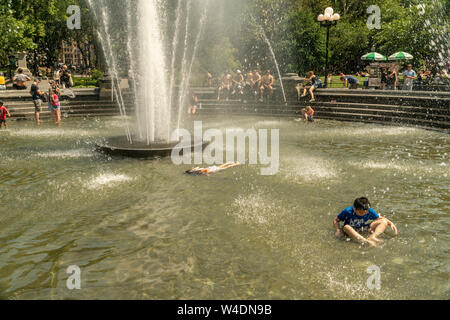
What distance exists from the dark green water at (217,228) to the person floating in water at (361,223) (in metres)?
0.15

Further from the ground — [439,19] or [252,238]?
[439,19]

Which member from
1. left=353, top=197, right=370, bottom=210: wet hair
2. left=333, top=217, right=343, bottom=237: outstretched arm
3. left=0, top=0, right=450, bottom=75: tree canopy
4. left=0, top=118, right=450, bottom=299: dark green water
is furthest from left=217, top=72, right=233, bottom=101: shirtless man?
left=353, top=197, right=370, bottom=210: wet hair

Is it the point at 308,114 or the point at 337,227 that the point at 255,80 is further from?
the point at 337,227

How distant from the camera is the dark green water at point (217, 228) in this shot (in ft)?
14.6

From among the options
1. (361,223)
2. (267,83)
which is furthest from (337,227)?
(267,83)

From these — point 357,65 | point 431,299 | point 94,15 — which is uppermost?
point 94,15

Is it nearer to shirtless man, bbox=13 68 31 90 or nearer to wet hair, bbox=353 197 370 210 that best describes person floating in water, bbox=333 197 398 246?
wet hair, bbox=353 197 370 210

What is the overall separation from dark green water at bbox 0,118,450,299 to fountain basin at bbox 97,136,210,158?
1.26 ft

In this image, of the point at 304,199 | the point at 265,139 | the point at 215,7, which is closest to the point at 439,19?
the point at 215,7

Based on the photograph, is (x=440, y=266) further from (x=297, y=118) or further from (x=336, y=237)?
(x=297, y=118)

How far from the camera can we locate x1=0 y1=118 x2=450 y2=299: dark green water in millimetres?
4445

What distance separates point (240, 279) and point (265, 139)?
979cm

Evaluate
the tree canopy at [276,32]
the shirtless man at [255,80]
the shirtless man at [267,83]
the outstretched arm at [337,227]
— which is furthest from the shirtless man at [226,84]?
Answer: the outstretched arm at [337,227]

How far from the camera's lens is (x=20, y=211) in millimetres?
6719
